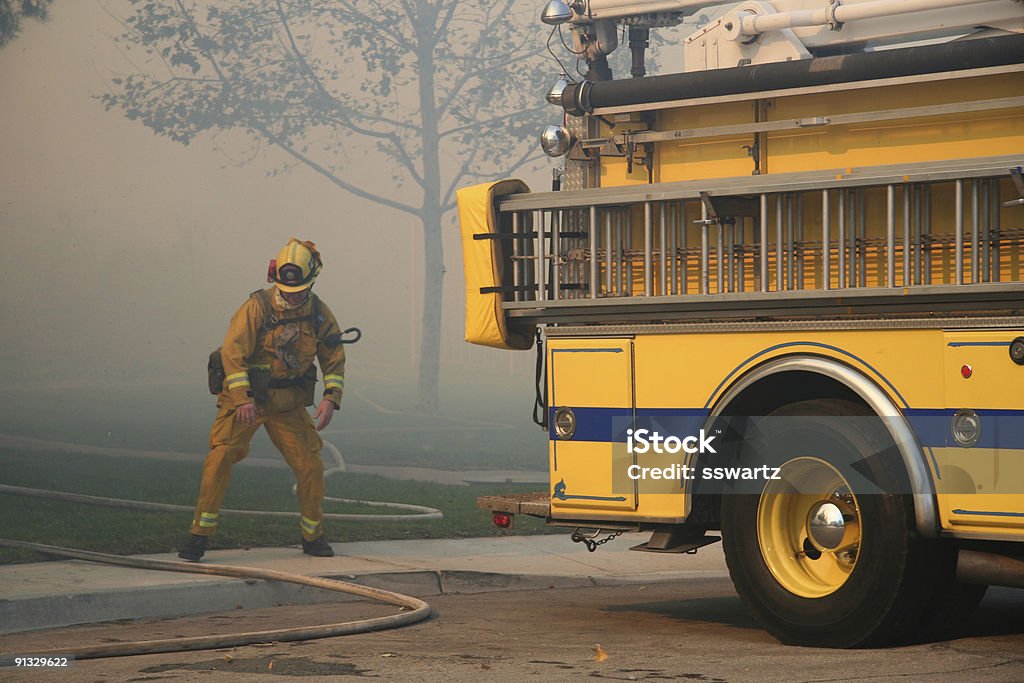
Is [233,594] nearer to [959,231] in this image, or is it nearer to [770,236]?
[770,236]

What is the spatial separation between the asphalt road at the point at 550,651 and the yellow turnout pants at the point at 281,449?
1425mm

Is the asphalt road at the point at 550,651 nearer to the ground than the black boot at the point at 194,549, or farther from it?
nearer to the ground

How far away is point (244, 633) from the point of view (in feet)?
23.7

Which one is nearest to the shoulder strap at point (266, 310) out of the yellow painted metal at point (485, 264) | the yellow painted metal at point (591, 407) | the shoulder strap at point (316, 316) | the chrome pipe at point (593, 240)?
the shoulder strap at point (316, 316)

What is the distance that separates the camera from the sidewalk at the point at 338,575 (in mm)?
8359

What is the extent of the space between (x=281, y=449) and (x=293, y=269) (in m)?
1.19

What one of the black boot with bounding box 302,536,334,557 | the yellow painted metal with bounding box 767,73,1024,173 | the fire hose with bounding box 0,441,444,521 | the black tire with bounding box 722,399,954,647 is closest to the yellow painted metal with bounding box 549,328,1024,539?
the black tire with bounding box 722,399,954,647

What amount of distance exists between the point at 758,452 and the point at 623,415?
68cm

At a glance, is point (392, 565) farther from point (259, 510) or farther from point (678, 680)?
point (678, 680)

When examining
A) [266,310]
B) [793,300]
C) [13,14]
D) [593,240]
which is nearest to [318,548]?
[266,310]

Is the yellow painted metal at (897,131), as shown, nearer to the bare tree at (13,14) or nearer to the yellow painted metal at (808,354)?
the yellow painted metal at (808,354)

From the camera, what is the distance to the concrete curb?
822 centimetres

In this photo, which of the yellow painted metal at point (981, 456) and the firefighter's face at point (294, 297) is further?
the firefighter's face at point (294, 297)

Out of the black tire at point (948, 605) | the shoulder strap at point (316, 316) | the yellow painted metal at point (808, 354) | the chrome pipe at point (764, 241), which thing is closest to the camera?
the yellow painted metal at point (808, 354)
